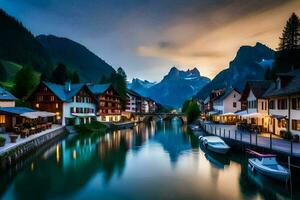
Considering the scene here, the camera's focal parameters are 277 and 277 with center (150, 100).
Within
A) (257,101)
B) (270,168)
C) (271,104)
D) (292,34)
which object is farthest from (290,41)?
(270,168)

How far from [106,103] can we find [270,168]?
72487mm

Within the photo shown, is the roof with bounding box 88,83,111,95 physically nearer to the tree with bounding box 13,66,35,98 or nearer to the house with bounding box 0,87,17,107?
the tree with bounding box 13,66,35,98

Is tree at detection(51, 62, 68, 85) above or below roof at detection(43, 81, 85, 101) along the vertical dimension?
above

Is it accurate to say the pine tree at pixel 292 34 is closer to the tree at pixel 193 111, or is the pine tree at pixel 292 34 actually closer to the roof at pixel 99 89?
the tree at pixel 193 111

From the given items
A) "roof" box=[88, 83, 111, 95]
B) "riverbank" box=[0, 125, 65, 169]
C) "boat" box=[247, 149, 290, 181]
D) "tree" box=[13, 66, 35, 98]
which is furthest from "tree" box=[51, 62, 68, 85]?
"boat" box=[247, 149, 290, 181]

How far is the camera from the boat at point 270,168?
75.0ft

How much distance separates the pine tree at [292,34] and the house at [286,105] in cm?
6423

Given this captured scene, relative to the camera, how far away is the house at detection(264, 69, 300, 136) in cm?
3453

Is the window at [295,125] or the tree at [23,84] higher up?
the tree at [23,84]

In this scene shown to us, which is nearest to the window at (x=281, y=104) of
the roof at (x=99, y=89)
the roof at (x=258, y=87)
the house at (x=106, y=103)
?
the roof at (x=258, y=87)

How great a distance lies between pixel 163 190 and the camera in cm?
2311

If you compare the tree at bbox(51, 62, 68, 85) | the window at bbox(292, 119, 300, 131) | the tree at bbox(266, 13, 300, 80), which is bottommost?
the window at bbox(292, 119, 300, 131)

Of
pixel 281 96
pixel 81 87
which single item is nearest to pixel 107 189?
pixel 281 96

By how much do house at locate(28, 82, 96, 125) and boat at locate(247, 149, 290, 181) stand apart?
55.5 metres
